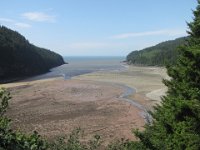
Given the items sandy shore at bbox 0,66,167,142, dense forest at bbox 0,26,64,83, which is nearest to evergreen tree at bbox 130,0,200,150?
sandy shore at bbox 0,66,167,142

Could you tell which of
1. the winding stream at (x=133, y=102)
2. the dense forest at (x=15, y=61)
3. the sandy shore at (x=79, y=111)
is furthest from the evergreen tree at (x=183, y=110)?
the dense forest at (x=15, y=61)

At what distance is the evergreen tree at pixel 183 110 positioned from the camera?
12.4 meters

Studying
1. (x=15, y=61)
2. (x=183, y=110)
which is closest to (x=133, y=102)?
(x=183, y=110)

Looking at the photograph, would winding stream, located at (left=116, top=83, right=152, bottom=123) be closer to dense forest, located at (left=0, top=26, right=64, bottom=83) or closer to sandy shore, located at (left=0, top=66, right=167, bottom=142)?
sandy shore, located at (left=0, top=66, right=167, bottom=142)

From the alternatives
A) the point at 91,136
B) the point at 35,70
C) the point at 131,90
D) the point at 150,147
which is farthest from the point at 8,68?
the point at 150,147

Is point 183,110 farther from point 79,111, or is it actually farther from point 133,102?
point 133,102

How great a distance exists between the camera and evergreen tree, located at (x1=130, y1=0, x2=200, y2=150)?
1237cm

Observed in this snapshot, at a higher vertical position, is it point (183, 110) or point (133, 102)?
point (183, 110)

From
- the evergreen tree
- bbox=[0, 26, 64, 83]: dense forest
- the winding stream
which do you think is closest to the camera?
the evergreen tree

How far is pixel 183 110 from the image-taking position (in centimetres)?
1281

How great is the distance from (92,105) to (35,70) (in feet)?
283

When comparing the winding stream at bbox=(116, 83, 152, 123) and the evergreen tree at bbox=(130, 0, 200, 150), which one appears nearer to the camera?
the evergreen tree at bbox=(130, 0, 200, 150)

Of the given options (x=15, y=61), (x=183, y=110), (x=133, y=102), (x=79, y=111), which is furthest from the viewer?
(x=15, y=61)

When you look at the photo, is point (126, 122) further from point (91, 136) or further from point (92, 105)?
point (92, 105)
